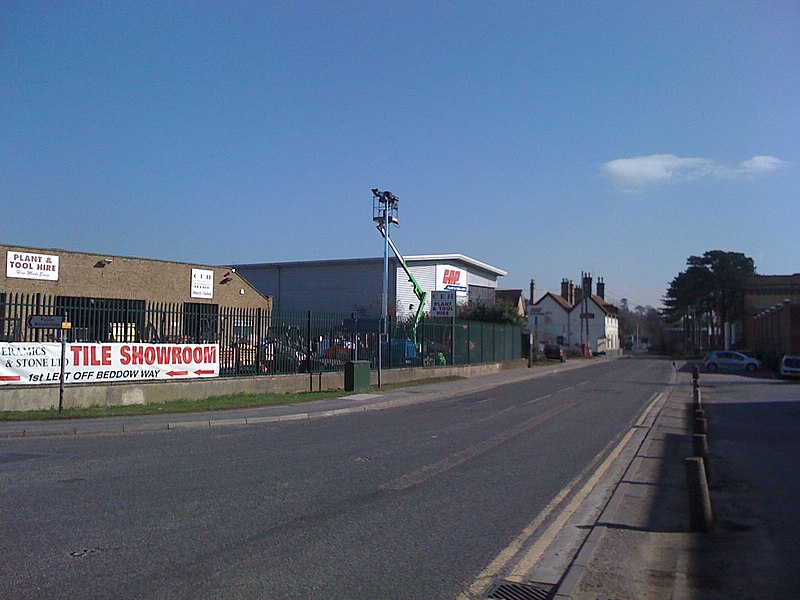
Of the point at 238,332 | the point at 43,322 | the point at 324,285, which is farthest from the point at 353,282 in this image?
the point at 43,322

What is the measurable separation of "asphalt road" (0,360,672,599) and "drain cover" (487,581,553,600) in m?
0.29

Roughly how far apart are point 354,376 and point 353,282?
35.2 metres

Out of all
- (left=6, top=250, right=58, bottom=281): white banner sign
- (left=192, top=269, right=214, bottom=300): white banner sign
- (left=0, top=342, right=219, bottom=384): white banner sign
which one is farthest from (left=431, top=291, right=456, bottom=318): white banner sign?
(left=6, top=250, right=58, bottom=281): white banner sign

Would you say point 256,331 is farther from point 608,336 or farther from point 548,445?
point 608,336

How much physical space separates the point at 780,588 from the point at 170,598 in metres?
4.68

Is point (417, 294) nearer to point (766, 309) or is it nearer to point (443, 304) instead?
point (443, 304)

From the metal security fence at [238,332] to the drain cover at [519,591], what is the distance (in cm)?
1476

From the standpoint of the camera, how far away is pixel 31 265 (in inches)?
1363

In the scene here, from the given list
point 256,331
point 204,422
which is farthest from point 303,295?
point 204,422

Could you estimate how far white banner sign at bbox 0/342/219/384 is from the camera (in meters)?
17.8

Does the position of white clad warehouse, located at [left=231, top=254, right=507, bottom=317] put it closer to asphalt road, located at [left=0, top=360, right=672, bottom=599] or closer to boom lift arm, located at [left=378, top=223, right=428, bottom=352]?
boom lift arm, located at [left=378, top=223, right=428, bottom=352]

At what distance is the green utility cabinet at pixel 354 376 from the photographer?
26.2 m

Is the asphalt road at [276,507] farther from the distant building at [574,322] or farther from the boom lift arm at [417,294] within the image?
the distant building at [574,322]

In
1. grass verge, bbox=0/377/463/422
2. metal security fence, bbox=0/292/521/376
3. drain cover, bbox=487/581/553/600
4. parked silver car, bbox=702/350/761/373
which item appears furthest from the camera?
parked silver car, bbox=702/350/761/373
